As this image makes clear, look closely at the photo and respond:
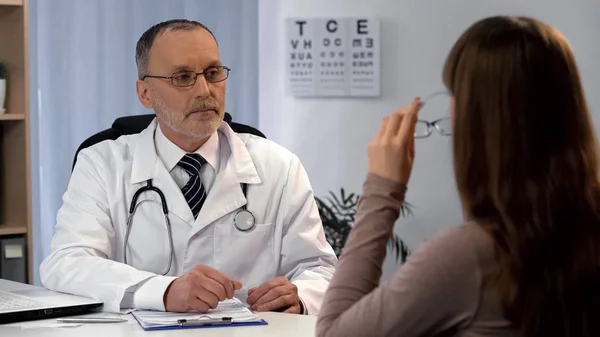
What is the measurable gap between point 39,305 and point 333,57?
8.71ft

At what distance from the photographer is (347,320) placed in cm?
129

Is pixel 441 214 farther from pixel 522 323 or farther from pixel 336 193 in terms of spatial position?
pixel 522 323

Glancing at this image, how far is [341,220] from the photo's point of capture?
4254mm

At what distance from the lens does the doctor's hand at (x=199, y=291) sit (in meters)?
1.89

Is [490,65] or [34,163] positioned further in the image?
[34,163]

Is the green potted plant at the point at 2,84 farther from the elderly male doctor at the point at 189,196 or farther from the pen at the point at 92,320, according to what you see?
the pen at the point at 92,320

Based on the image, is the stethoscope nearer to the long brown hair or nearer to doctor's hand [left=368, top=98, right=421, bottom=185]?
doctor's hand [left=368, top=98, right=421, bottom=185]

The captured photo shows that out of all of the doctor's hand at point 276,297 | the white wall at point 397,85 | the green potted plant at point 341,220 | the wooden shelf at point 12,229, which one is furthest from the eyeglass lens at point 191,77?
the white wall at point 397,85

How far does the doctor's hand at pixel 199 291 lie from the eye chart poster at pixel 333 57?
8.23 ft

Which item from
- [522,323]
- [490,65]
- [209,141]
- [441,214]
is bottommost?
[441,214]

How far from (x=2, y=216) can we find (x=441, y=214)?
6.77 feet

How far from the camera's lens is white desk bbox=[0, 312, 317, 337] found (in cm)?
176

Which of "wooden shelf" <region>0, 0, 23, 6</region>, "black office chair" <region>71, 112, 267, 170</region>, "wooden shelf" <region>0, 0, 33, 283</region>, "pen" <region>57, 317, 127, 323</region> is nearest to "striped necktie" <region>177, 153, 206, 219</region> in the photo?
"black office chair" <region>71, 112, 267, 170</region>

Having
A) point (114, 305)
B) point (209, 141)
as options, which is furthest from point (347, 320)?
point (209, 141)
